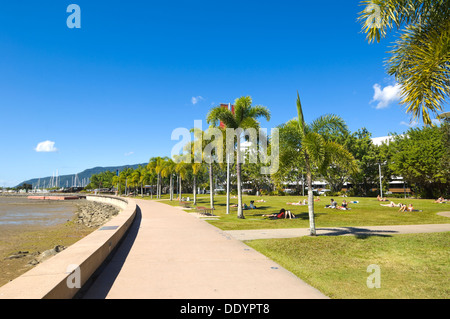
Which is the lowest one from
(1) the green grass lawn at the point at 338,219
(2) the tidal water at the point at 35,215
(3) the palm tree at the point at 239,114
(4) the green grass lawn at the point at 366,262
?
(2) the tidal water at the point at 35,215

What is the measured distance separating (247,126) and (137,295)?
15906 millimetres

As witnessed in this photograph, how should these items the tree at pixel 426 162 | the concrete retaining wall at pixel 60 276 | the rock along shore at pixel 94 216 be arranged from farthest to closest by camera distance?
the tree at pixel 426 162
the rock along shore at pixel 94 216
the concrete retaining wall at pixel 60 276

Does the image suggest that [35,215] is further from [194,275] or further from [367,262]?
[367,262]

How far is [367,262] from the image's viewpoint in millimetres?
7820

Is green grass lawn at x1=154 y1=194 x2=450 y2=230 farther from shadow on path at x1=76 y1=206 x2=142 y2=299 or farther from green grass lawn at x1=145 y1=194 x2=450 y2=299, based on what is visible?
shadow on path at x1=76 y1=206 x2=142 y2=299

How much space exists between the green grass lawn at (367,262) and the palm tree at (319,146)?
2756mm

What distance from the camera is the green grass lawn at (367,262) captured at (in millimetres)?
5629

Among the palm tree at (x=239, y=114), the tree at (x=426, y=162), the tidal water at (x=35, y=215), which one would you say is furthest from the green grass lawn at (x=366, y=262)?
the tree at (x=426, y=162)

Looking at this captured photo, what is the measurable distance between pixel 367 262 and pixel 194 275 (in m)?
4.87

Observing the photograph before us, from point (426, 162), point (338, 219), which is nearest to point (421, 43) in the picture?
point (338, 219)

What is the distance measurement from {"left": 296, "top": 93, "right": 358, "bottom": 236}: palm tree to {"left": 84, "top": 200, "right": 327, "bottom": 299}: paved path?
507cm

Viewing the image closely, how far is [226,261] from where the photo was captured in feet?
24.9

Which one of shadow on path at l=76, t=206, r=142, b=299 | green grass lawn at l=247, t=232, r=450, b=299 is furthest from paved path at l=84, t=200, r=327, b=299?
green grass lawn at l=247, t=232, r=450, b=299

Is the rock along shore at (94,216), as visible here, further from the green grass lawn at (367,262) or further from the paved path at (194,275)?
the green grass lawn at (367,262)
